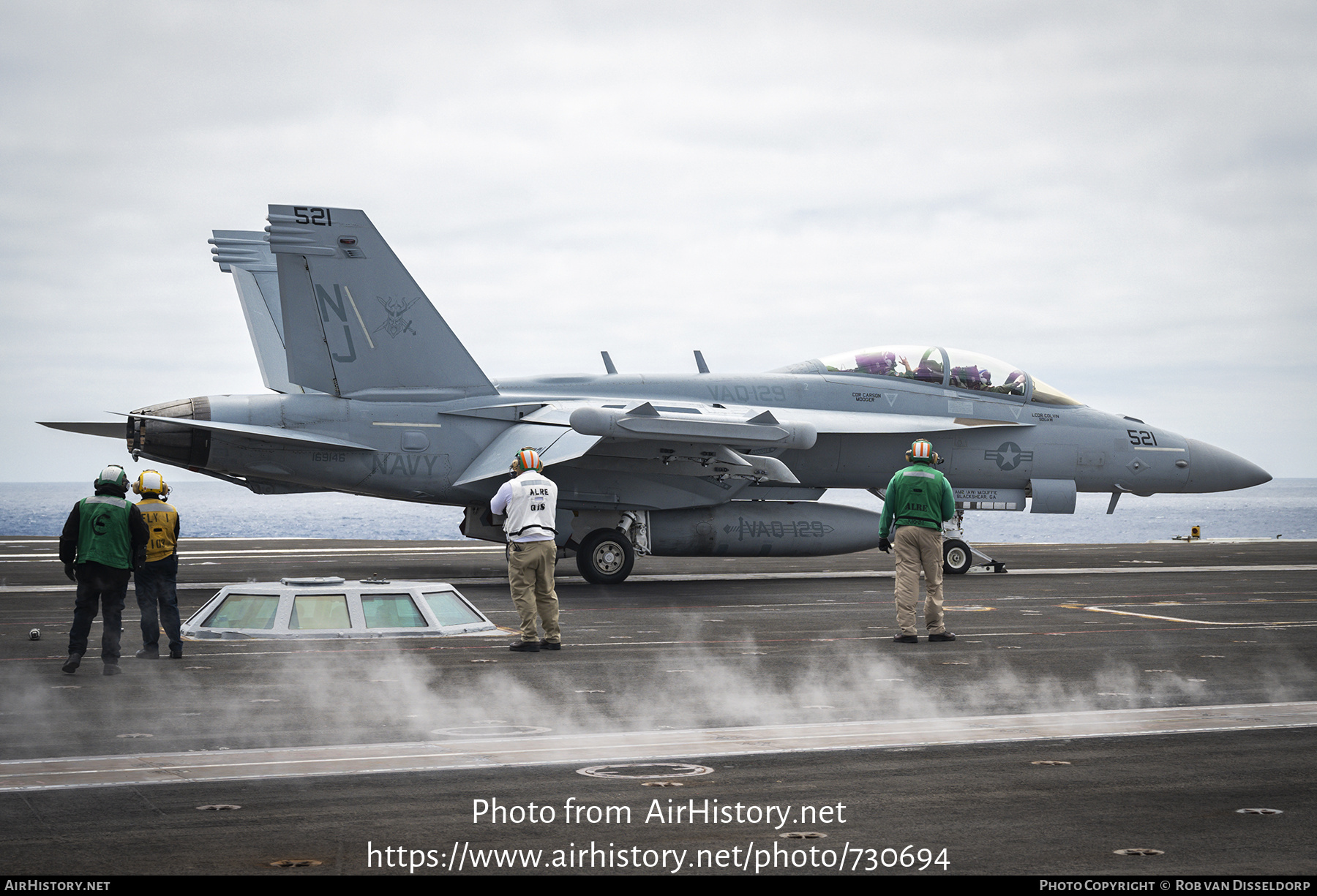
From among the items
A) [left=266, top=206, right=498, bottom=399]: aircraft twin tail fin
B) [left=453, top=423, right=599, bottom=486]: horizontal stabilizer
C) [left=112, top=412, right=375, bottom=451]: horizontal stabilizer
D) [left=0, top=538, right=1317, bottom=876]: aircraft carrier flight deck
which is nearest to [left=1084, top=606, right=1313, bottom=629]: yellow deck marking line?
[left=0, top=538, right=1317, bottom=876]: aircraft carrier flight deck

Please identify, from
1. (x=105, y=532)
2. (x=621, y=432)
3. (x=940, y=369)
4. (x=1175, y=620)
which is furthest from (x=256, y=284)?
(x=1175, y=620)

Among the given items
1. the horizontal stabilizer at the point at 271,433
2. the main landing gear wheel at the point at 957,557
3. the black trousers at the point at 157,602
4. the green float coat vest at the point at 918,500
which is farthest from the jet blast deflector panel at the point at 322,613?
the main landing gear wheel at the point at 957,557

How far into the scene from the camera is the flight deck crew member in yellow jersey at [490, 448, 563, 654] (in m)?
11.4

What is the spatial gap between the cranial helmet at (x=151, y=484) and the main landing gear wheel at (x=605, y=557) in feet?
28.1

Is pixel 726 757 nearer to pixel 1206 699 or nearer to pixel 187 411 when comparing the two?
pixel 1206 699

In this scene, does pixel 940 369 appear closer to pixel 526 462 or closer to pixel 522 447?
pixel 522 447

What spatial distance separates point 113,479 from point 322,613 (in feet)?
8.24

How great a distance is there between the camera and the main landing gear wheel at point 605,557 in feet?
63.9

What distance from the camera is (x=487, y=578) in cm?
2119

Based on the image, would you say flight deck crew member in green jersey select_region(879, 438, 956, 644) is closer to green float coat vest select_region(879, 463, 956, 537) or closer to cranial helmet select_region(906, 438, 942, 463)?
green float coat vest select_region(879, 463, 956, 537)

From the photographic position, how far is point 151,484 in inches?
460

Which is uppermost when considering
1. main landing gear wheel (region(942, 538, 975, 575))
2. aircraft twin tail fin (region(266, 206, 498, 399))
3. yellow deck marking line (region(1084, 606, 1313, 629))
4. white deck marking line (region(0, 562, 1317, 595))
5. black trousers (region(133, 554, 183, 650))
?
aircraft twin tail fin (region(266, 206, 498, 399))

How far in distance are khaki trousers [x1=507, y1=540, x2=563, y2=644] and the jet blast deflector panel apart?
51.5 inches

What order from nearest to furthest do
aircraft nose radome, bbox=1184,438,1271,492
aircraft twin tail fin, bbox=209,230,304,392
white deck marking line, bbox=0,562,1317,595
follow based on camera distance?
1. white deck marking line, bbox=0,562,1317,595
2. aircraft nose radome, bbox=1184,438,1271,492
3. aircraft twin tail fin, bbox=209,230,304,392
